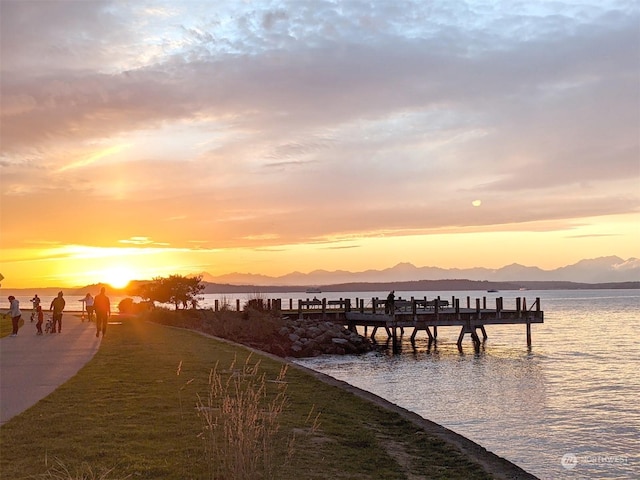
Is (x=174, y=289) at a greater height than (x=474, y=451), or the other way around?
(x=174, y=289)

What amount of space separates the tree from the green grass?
146 ft

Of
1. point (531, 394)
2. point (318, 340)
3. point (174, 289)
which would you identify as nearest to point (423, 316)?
point (318, 340)

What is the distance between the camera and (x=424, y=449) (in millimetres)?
11508

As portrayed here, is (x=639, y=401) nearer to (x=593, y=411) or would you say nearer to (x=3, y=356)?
(x=593, y=411)

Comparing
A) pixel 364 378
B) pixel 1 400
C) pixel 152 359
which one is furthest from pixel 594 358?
pixel 1 400

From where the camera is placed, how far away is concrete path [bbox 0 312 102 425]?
1292cm

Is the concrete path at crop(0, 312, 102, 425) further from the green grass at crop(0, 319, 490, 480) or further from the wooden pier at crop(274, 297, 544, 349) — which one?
the wooden pier at crop(274, 297, 544, 349)

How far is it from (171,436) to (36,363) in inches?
390

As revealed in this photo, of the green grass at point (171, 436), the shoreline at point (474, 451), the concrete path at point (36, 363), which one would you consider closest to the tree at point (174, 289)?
the concrete path at point (36, 363)

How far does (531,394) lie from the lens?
25859mm

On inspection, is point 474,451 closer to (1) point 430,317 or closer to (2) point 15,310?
(2) point 15,310

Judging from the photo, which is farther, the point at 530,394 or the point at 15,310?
the point at 15,310

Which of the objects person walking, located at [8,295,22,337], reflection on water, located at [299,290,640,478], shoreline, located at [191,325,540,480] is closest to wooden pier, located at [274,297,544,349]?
reflection on water, located at [299,290,640,478]

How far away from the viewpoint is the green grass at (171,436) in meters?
8.86
